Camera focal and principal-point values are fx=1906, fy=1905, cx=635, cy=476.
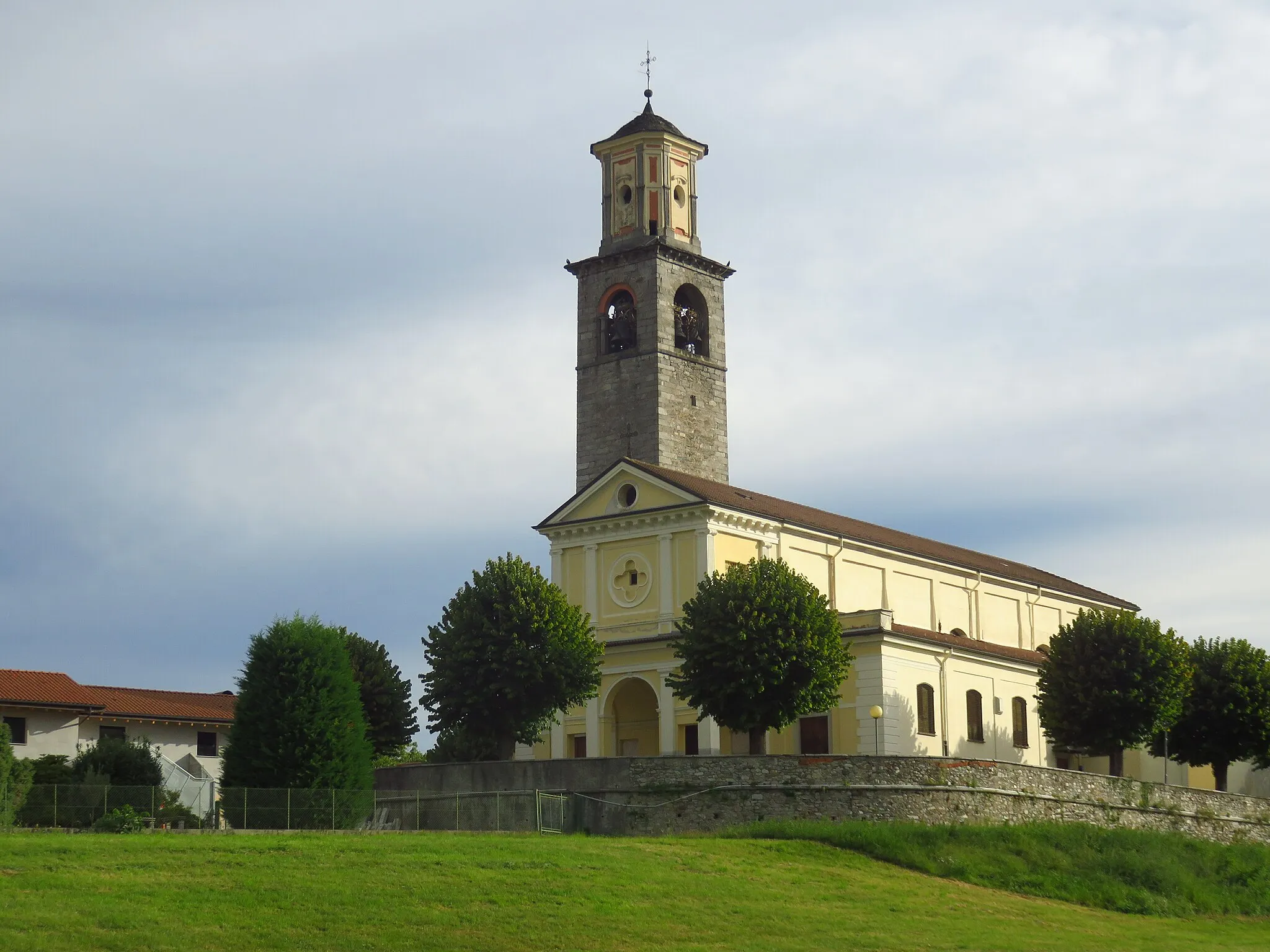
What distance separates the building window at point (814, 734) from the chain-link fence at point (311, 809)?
42.7 feet

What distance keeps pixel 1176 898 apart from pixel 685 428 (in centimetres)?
3338

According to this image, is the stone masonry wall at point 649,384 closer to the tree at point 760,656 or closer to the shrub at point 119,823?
the tree at point 760,656

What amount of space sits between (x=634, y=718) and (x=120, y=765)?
63.1 ft

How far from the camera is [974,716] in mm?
68375

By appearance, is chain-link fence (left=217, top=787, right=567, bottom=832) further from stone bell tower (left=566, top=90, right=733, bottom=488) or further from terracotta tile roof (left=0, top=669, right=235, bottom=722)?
stone bell tower (left=566, top=90, right=733, bottom=488)

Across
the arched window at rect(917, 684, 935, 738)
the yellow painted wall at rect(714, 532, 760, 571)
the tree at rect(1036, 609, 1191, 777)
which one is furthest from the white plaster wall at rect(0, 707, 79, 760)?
the tree at rect(1036, 609, 1191, 777)

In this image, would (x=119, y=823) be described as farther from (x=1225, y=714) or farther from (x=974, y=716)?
(x=1225, y=714)

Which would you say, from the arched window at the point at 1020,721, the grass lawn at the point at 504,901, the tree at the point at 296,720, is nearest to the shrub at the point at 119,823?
the grass lawn at the point at 504,901

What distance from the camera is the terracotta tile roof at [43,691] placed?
62875 millimetres

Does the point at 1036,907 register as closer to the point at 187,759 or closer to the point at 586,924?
the point at 586,924

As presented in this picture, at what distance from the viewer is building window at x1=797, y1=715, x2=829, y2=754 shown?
63.7m

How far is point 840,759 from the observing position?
52500 millimetres

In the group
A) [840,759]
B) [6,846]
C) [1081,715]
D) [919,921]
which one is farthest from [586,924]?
[1081,715]

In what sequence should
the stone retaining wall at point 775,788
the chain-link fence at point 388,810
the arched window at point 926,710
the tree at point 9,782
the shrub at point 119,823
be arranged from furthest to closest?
1. the arched window at point 926,710
2. the stone retaining wall at point 775,788
3. the chain-link fence at point 388,810
4. the tree at point 9,782
5. the shrub at point 119,823
